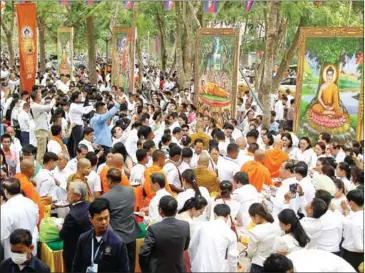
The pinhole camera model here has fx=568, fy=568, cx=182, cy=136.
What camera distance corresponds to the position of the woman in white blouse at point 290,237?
17.6 feet

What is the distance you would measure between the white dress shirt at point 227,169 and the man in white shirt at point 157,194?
1.74 metres

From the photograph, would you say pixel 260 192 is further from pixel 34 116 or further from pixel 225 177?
pixel 34 116

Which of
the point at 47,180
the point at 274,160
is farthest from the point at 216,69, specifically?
the point at 47,180

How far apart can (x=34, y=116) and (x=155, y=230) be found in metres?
6.41

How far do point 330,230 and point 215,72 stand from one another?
761 centimetres

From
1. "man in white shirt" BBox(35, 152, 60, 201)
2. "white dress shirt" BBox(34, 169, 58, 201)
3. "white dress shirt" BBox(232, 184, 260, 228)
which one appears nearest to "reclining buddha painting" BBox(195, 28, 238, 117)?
"white dress shirt" BBox(232, 184, 260, 228)

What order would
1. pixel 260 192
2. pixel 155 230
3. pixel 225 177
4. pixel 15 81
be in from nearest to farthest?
pixel 155 230 → pixel 260 192 → pixel 225 177 → pixel 15 81

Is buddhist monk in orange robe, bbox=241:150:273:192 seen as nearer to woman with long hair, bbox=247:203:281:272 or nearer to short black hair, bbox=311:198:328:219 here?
short black hair, bbox=311:198:328:219

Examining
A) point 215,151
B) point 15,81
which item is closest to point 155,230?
point 215,151

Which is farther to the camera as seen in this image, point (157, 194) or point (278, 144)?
point (278, 144)

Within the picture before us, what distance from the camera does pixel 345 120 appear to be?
10930 mm

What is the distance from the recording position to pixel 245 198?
6.78 m

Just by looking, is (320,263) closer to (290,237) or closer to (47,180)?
(290,237)

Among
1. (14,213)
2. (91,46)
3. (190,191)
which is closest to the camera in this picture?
(14,213)
